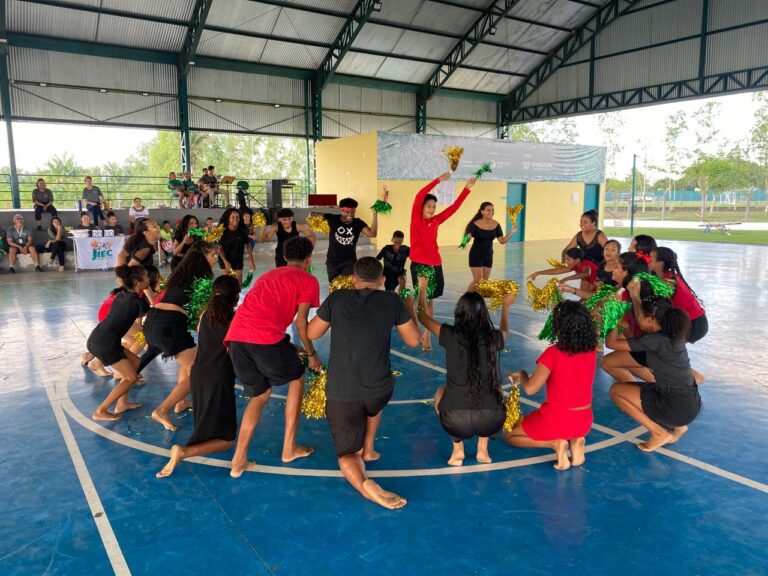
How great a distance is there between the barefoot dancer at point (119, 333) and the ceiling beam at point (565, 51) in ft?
92.9

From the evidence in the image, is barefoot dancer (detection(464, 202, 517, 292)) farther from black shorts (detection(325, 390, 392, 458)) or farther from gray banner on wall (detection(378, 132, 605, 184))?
gray banner on wall (detection(378, 132, 605, 184))

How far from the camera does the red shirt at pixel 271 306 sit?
Answer: 426 cm

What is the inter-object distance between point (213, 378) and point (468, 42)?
2623cm

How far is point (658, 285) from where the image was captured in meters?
5.18

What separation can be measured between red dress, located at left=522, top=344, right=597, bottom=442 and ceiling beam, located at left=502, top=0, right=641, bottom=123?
91.5 feet

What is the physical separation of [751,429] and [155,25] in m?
22.9

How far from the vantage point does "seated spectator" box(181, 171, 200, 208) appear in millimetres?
21562

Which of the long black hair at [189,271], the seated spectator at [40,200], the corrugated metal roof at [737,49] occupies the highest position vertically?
the corrugated metal roof at [737,49]

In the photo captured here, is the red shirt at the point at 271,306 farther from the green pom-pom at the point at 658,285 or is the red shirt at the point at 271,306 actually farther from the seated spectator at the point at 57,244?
the seated spectator at the point at 57,244

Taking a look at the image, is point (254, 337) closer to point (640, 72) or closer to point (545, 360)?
point (545, 360)

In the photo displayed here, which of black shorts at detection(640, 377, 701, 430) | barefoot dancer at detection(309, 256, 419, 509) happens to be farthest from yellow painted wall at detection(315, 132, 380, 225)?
barefoot dancer at detection(309, 256, 419, 509)

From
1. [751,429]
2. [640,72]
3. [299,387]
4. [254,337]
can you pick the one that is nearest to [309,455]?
[299,387]

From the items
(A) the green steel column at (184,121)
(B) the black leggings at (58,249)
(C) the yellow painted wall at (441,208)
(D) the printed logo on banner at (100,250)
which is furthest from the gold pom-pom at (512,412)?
(A) the green steel column at (184,121)

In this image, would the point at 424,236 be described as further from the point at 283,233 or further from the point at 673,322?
the point at 673,322
